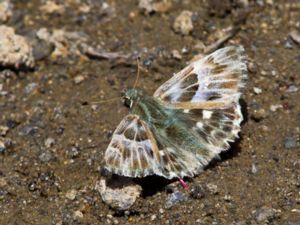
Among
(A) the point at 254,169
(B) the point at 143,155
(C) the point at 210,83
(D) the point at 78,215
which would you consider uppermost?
(C) the point at 210,83

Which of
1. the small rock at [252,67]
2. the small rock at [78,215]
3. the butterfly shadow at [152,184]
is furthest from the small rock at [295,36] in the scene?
the small rock at [78,215]

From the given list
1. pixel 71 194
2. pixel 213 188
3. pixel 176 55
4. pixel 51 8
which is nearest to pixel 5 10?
pixel 51 8

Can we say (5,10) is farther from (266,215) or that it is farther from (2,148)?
(266,215)

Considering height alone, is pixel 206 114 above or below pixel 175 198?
above

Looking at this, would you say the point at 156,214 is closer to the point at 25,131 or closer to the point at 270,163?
the point at 270,163

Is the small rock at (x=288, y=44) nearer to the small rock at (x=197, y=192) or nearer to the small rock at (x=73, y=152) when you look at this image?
the small rock at (x=197, y=192)

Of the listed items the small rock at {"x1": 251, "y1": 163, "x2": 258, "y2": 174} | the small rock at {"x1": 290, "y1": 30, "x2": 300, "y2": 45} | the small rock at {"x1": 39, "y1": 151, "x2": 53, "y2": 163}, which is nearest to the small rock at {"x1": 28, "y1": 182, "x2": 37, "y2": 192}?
the small rock at {"x1": 39, "y1": 151, "x2": 53, "y2": 163}
